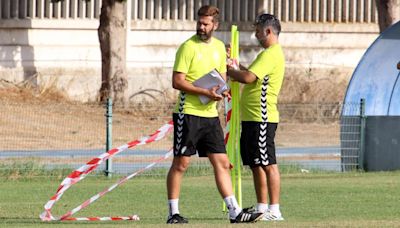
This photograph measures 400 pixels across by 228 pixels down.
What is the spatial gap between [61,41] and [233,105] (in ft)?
75.8

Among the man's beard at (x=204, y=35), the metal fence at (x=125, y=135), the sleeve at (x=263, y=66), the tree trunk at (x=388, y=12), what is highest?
the tree trunk at (x=388, y=12)

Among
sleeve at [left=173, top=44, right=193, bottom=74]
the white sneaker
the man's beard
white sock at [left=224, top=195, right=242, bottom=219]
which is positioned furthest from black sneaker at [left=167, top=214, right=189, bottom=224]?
the man's beard

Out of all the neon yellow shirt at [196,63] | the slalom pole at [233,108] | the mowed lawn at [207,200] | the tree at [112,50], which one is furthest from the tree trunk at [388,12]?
the neon yellow shirt at [196,63]

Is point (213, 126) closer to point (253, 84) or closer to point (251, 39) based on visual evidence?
point (253, 84)

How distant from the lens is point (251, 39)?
4059cm

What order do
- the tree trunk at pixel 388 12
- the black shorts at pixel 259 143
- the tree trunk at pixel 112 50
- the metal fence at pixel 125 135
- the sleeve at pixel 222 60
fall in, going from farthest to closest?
1. the tree trunk at pixel 388 12
2. the tree trunk at pixel 112 50
3. the metal fence at pixel 125 135
4. the black shorts at pixel 259 143
5. the sleeve at pixel 222 60

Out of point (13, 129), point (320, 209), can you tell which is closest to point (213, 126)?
point (320, 209)

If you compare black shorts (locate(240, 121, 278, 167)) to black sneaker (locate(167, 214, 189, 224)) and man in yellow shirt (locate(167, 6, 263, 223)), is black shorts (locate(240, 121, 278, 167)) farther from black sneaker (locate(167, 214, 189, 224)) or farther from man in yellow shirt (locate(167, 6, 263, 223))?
black sneaker (locate(167, 214, 189, 224))

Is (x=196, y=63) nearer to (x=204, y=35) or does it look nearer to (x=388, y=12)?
(x=204, y=35)

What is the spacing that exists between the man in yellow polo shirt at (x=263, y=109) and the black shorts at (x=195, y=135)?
1.50 feet

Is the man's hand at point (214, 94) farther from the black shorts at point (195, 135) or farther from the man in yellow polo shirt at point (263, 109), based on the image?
the man in yellow polo shirt at point (263, 109)

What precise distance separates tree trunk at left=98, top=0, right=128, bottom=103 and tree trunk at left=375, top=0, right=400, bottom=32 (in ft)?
21.6

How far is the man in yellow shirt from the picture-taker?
13977 millimetres

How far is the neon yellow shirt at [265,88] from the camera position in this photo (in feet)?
47.4
